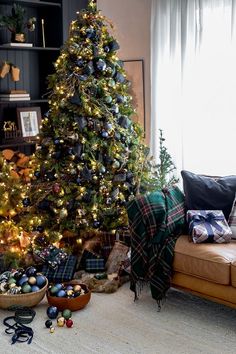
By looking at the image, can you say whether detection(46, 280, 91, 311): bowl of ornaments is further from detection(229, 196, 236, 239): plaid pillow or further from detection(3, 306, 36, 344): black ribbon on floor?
detection(229, 196, 236, 239): plaid pillow

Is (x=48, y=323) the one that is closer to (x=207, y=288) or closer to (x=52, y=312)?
(x=52, y=312)

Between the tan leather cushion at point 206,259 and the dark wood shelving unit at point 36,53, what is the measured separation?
226cm

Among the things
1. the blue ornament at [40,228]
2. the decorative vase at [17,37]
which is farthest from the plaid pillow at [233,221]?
the decorative vase at [17,37]

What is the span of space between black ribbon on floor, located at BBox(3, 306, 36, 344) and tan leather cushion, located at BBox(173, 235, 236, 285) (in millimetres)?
1001

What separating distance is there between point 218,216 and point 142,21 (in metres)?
2.52

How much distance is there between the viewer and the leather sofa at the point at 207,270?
131 inches

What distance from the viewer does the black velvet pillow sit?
12.7 feet

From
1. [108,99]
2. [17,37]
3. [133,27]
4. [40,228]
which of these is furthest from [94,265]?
[133,27]

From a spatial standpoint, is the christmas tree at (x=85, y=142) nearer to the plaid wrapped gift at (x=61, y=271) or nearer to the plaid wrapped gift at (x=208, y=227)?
the plaid wrapped gift at (x=61, y=271)

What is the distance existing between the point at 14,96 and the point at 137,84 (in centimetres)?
125

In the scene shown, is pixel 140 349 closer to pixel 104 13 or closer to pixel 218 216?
pixel 218 216

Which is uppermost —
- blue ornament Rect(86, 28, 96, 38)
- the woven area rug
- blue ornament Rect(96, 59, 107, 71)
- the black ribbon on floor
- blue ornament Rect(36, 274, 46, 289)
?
blue ornament Rect(86, 28, 96, 38)

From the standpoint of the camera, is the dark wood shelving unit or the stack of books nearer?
the stack of books

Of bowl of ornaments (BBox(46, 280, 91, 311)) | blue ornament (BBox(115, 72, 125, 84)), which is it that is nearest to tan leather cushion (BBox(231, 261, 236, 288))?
bowl of ornaments (BBox(46, 280, 91, 311))
